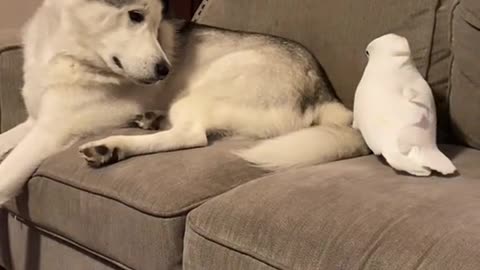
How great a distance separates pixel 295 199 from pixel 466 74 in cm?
66

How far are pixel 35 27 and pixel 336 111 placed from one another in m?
0.91

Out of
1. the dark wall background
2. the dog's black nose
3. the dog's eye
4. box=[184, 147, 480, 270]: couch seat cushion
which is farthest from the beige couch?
the dark wall background

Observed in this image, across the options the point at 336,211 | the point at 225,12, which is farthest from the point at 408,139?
the point at 225,12

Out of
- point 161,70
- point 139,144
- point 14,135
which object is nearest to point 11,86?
point 14,135

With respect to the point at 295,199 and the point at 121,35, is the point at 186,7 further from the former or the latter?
the point at 295,199

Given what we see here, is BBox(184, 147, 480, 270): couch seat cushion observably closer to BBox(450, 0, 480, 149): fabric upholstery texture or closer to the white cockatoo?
the white cockatoo

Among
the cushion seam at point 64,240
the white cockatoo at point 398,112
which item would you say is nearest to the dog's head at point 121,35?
the cushion seam at point 64,240

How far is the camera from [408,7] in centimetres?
184

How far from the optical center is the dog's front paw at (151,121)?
6.15ft

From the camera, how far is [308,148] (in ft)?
5.24

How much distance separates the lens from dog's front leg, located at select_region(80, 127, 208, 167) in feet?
5.19

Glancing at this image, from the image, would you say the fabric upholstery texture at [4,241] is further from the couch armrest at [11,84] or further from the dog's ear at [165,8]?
the dog's ear at [165,8]

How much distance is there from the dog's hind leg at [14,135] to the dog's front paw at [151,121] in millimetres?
354

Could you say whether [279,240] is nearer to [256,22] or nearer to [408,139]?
[408,139]
